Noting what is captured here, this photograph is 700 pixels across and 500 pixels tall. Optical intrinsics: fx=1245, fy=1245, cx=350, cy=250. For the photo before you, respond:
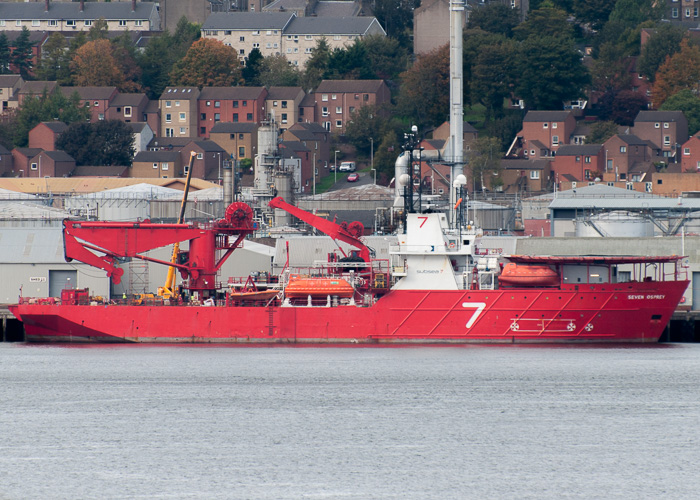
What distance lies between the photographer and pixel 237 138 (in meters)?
105

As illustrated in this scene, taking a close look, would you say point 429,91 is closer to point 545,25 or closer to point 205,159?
point 545,25

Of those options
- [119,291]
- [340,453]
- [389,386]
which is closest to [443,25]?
[119,291]

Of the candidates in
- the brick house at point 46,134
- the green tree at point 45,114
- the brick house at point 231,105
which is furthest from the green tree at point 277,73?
the brick house at point 46,134

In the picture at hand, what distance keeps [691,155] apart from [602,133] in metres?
7.81

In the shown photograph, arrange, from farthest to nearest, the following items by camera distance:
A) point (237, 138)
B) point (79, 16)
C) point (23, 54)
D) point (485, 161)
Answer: point (79, 16) < point (23, 54) < point (237, 138) < point (485, 161)

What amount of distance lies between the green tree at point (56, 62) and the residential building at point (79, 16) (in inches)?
383

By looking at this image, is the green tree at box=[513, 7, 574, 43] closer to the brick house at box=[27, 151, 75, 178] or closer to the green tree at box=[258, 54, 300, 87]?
the green tree at box=[258, 54, 300, 87]

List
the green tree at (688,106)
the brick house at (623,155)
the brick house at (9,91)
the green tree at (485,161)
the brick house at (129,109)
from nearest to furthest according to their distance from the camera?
1. the green tree at (485,161)
2. the brick house at (623,155)
3. the green tree at (688,106)
4. the brick house at (129,109)
5. the brick house at (9,91)

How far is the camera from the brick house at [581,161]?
9538 cm

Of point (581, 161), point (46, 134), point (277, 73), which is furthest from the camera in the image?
point (277, 73)

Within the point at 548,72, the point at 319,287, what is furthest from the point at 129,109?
the point at 319,287

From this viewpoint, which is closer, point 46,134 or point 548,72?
point 548,72

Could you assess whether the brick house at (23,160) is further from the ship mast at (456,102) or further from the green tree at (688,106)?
the green tree at (688,106)

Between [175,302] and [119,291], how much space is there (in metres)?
7.19
